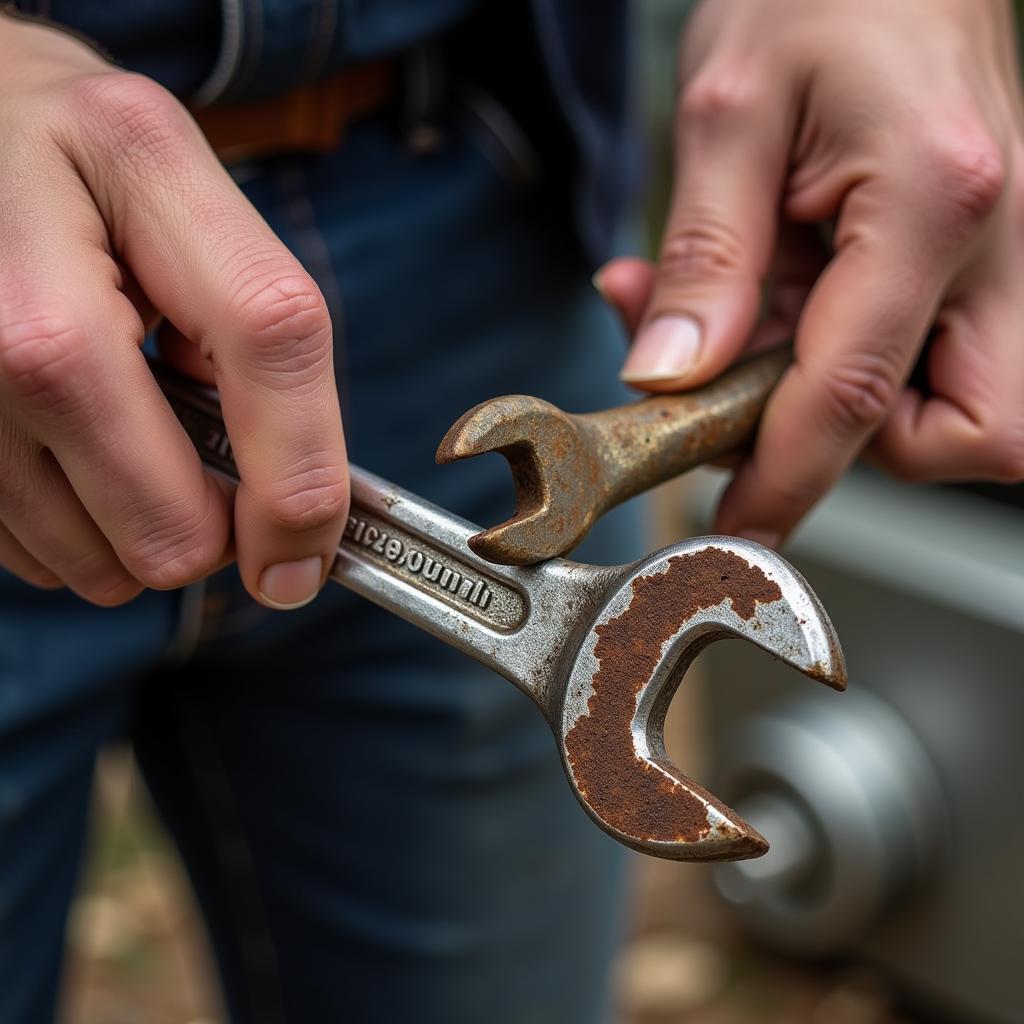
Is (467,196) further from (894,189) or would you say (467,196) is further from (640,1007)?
(640,1007)

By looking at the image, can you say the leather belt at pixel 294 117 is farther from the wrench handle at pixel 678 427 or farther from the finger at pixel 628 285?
the wrench handle at pixel 678 427

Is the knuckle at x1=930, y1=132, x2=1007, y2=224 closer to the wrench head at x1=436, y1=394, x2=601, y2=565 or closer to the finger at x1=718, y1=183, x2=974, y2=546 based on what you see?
the finger at x1=718, y1=183, x2=974, y2=546

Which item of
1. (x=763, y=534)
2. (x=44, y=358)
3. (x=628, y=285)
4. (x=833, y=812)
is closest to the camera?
(x=44, y=358)

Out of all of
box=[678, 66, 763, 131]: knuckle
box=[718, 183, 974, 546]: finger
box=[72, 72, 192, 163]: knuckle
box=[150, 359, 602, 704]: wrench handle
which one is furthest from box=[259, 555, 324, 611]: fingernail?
box=[678, 66, 763, 131]: knuckle

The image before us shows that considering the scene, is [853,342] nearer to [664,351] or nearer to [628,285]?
[664,351]

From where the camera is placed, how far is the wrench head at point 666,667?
27.4 inches

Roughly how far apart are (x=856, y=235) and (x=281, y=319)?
1.47 ft

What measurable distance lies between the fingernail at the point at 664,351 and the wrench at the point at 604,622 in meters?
0.22

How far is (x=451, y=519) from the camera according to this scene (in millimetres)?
797

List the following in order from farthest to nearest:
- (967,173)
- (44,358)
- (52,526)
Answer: (967,173), (52,526), (44,358)

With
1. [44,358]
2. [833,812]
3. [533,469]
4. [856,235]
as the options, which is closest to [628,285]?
[856,235]

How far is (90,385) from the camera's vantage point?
67 cm

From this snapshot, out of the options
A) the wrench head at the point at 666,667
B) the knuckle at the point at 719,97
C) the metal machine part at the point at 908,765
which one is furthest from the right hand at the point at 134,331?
the metal machine part at the point at 908,765

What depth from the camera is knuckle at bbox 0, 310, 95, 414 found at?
2.13 ft
